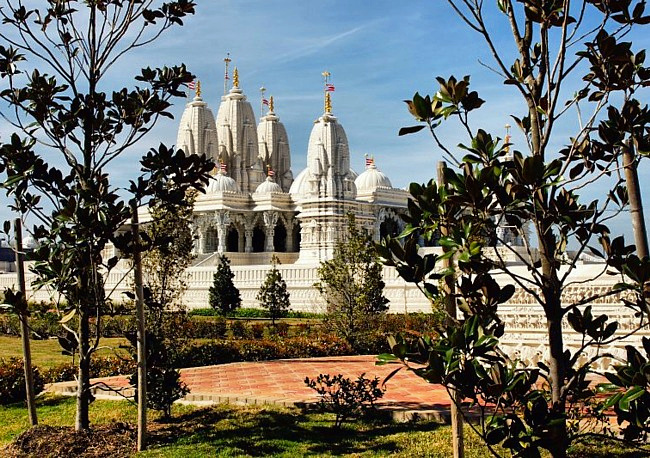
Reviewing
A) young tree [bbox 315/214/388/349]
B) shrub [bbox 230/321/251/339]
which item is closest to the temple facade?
shrub [bbox 230/321/251/339]

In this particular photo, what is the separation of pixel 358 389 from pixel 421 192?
494 cm

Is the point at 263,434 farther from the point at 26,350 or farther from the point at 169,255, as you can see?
the point at 169,255

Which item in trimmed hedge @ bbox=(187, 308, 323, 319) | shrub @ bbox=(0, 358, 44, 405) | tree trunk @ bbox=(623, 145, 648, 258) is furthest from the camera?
trimmed hedge @ bbox=(187, 308, 323, 319)

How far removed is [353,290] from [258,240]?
115 feet

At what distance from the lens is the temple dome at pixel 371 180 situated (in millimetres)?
46650

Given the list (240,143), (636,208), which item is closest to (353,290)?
(636,208)

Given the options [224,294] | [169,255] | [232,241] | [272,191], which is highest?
[272,191]

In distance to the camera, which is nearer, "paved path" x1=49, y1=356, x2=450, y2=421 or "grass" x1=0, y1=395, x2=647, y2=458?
"grass" x1=0, y1=395, x2=647, y2=458

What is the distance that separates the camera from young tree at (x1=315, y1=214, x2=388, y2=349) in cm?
1590

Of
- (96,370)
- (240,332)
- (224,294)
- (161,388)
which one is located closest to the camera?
(161,388)

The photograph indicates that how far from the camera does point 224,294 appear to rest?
1120 inches

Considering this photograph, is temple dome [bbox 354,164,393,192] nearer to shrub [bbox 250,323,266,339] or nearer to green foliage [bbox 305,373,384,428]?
shrub [bbox 250,323,266,339]

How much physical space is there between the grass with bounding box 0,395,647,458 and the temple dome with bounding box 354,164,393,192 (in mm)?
38268

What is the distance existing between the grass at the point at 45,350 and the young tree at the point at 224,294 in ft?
27.5
